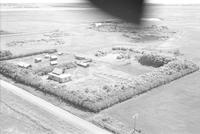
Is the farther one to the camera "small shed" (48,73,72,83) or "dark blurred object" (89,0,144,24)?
"small shed" (48,73,72,83)

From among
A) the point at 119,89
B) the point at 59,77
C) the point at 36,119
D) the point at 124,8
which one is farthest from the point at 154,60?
the point at 124,8

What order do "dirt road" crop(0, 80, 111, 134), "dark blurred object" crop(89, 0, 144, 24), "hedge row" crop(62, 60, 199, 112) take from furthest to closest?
"hedge row" crop(62, 60, 199, 112) < "dirt road" crop(0, 80, 111, 134) < "dark blurred object" crop(89, 0, 144, 24)

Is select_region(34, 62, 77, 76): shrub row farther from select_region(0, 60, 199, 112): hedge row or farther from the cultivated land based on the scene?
select_region(0, 60, 199, 112): hedge row

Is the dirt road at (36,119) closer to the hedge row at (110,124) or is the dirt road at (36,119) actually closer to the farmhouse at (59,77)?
the hedge row at (110,124)

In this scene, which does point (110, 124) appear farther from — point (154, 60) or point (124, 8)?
point (154, 60)

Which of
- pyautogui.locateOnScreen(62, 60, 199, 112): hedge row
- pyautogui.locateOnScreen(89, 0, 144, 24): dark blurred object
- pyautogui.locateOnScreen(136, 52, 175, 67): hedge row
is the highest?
pyautogui.locateOnScreen(89, 0, 144, 24): dark blurred object

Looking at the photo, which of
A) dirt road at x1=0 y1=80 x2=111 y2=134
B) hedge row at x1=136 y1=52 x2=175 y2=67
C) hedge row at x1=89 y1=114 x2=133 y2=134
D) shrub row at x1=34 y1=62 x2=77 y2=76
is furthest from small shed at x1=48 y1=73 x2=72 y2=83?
hedge row at x1=136 y1=52 x2=175 y2=67

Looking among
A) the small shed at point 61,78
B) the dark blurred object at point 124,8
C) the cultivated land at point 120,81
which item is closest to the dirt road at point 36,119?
the cultivated land at point 120,81
